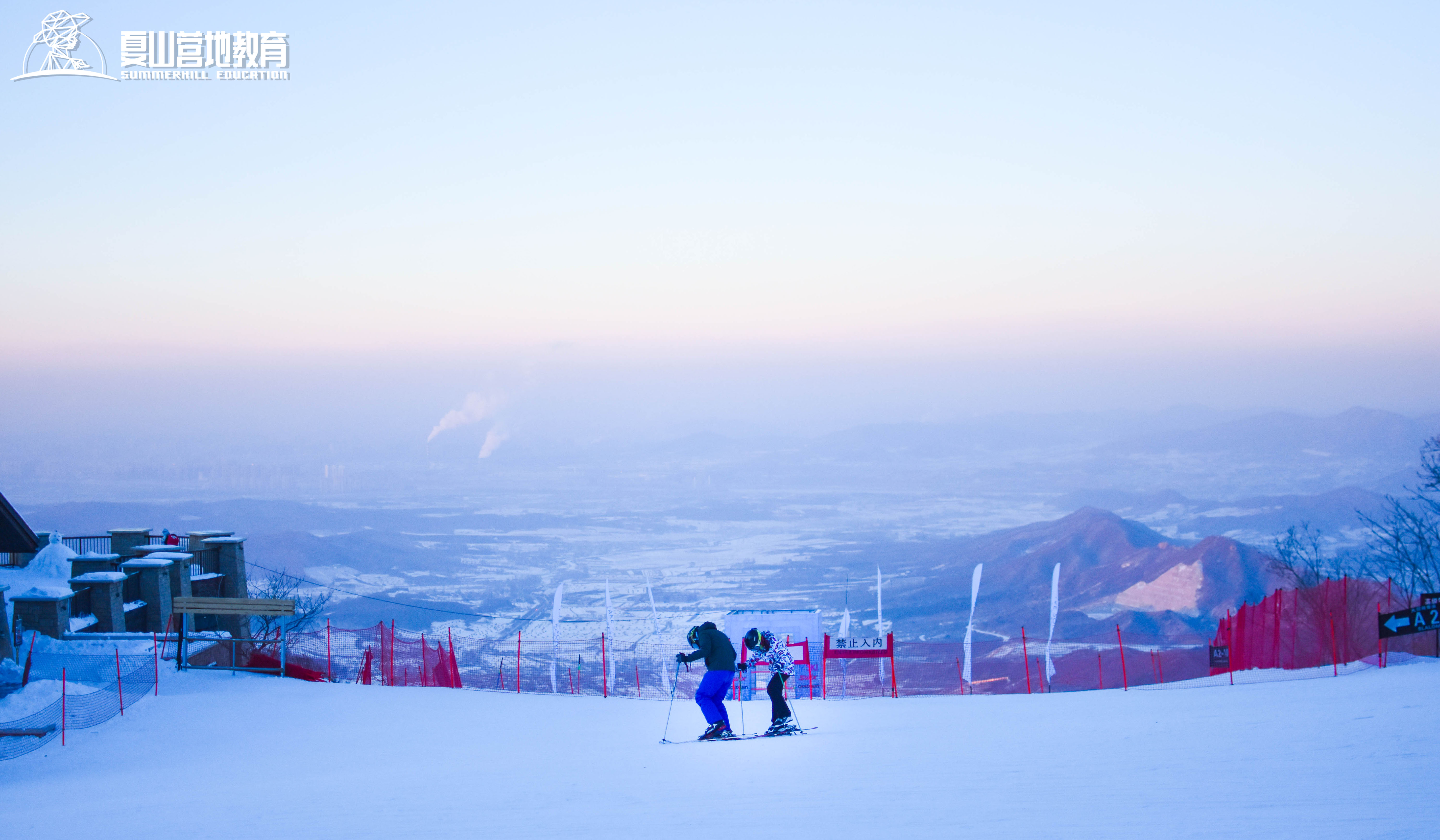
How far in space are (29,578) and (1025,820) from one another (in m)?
25.2

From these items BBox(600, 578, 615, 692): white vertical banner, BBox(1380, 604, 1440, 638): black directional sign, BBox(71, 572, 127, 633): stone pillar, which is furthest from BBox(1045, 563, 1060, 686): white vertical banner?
BBox(71, 572, 127, 633): stone pillar

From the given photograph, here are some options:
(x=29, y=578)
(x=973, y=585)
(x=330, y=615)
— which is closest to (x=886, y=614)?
(x=973, y=585)

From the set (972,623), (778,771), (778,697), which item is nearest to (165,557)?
(778,697)

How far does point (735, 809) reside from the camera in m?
8.91

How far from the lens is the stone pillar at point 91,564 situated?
81.8ft

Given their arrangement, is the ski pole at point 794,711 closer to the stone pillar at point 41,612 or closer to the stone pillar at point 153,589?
the stone pillar at point 41,612

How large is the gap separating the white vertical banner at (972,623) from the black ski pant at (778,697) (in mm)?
32422

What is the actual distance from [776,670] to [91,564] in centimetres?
2152

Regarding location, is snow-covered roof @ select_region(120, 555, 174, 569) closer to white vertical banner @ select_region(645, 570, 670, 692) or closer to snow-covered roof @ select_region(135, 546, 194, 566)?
snow-covered roof @ select_region(135, 546, 194, 566)

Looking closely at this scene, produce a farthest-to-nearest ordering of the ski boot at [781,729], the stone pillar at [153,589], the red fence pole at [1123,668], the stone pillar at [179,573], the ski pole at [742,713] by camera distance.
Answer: the stone pillar at [179,573] < the stone pillar at [153,589] < the red fence pole at [1123,668] < the ski pole at [742,713] < the ski boot at [781,729]

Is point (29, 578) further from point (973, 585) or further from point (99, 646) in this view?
point (973, 585)

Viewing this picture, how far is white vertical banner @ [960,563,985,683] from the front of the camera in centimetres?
6588

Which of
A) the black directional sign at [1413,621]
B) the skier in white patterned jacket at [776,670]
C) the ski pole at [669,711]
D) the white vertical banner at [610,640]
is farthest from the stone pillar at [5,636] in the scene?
the black directional sign at [1413,621]

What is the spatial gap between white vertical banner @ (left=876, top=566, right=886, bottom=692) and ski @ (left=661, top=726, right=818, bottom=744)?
29.9 ft
